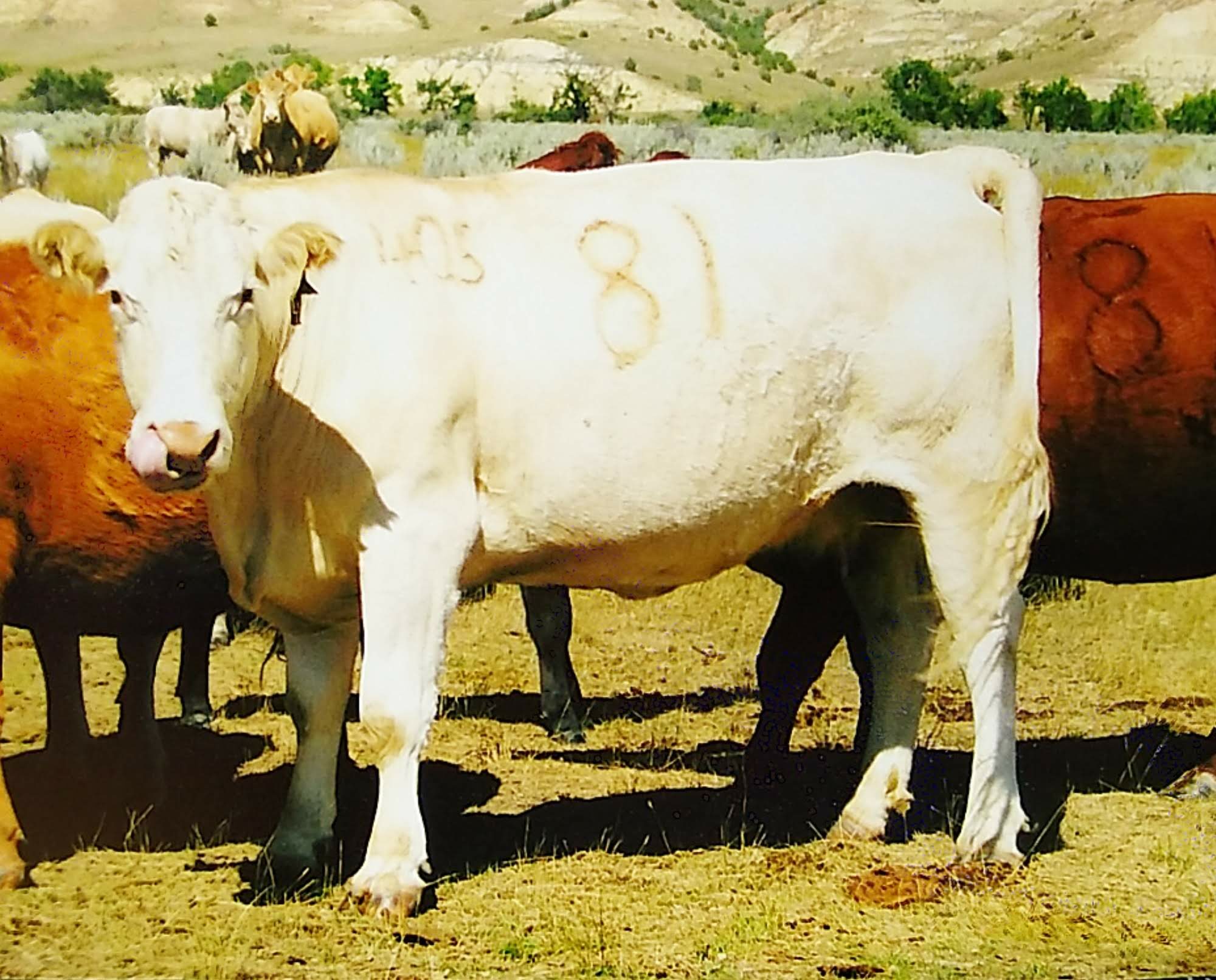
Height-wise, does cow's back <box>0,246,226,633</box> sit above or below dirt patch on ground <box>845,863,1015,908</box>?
above

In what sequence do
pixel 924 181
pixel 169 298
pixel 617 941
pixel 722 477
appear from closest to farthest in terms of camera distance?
1. pixel 169 298
2. pixel 617 941
3. pixel 722 477
4. pixel 924 181

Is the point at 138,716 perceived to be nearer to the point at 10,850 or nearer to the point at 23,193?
the point at 10,850

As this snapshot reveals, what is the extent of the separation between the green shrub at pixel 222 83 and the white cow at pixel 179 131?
0.03 m

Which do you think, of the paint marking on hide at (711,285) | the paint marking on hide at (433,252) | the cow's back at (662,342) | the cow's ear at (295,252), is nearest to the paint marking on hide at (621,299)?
the cow's back at (662,342)

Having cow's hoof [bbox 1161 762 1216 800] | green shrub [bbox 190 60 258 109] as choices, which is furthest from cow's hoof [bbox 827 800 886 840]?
green shrub [bbox 190 60 258 109]

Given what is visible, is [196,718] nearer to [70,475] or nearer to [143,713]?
[143,713]

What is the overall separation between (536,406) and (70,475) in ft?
4.23

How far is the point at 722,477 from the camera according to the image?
16.4ft

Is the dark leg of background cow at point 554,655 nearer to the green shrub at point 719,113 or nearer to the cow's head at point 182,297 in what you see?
the green shrub at point 719,113

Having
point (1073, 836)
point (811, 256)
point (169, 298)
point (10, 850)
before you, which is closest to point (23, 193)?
point (169, 298)

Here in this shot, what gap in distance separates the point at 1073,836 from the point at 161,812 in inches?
105

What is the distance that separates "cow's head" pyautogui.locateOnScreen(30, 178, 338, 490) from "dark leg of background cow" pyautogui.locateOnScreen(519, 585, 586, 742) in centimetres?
261

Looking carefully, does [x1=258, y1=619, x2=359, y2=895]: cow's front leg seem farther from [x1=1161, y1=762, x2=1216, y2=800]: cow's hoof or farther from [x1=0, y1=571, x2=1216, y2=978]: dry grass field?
[x1=1161, y1=762, x2=1216, y2=800]: cow's hoof

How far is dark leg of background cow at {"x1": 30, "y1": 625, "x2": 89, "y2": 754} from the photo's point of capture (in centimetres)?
545
